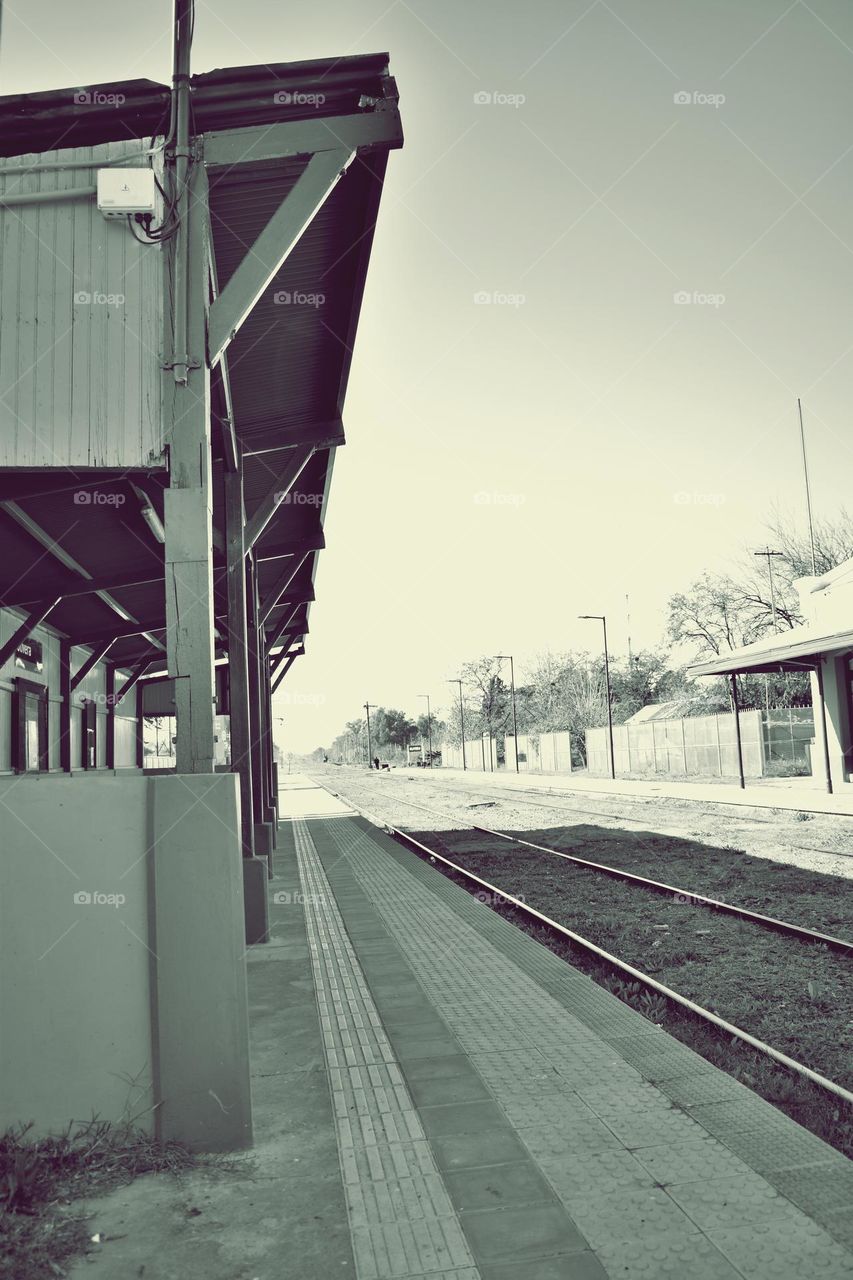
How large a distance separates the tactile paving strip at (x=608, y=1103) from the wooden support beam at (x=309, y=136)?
16.6ft

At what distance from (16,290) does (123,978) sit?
352 centimetres

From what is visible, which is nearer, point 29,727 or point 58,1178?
point 58,1178

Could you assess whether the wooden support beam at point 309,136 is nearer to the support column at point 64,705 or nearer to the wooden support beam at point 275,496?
the wooden support beam at point 275,496

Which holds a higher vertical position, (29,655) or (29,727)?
(29,655)

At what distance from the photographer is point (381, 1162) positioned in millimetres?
3623

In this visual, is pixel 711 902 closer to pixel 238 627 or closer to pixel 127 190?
pixel 238 627

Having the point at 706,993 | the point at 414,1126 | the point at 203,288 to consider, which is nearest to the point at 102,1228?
the point at 414,1126

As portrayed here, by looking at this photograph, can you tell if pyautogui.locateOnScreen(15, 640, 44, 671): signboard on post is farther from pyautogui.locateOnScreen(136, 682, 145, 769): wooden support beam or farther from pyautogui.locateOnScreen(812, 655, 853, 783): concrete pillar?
pyautogui.locateOnScreen(812, 655, 853, 783): concrete pillar

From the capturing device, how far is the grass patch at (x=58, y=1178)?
2.95 m

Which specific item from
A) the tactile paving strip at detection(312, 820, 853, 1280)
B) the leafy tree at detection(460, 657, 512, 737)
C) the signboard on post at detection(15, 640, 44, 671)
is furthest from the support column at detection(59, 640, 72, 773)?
the leafy tree at detection(460, 657, 512, 737)

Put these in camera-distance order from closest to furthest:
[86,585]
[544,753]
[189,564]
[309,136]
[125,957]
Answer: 1. [125,957]
2. [189,564]
3. [309,136]
4. [86,585]
5. [544,753]

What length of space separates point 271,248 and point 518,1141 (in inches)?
177

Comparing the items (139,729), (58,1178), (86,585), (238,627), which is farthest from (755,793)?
(58,1178)

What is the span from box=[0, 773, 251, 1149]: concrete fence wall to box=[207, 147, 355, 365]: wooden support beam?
2413 millimetres
